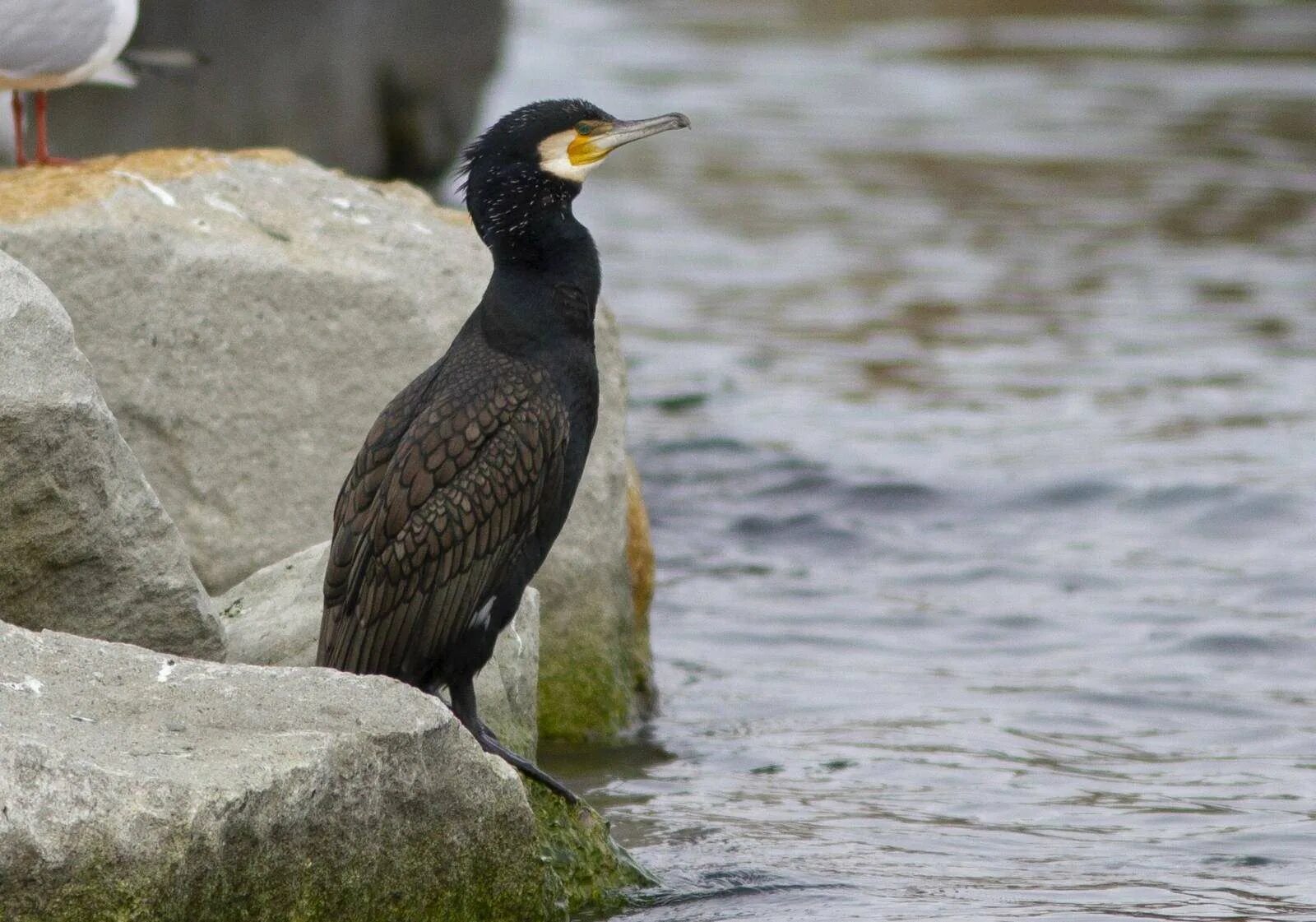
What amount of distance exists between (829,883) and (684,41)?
881 inches

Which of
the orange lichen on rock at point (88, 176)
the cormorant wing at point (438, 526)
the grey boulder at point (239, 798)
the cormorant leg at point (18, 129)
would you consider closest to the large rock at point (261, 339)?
the orange lichen on rock at point (88, 176)

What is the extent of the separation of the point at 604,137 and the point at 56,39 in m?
2.62

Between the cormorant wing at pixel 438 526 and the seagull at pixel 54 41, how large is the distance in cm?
275

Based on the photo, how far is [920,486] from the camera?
11.5m

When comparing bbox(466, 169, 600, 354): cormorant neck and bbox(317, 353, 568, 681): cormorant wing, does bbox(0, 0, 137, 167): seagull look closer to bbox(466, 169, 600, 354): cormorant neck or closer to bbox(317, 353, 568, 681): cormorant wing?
bbox(466, 169, 600, 354): cormorant neck

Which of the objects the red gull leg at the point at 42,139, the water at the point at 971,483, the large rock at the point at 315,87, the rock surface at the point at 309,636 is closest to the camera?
the rock surface at the point at 309,636

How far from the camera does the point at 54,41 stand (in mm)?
7434

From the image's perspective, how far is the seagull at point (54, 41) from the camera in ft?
24.1

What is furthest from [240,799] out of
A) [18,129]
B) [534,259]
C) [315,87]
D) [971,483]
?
[315,87]

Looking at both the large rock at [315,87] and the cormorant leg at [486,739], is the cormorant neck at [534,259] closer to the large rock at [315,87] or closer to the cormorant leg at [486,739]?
the cormorant leg at [486,739]

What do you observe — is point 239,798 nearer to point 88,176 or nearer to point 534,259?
point 534,259

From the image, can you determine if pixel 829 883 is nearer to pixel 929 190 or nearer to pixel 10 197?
pixel 10 197

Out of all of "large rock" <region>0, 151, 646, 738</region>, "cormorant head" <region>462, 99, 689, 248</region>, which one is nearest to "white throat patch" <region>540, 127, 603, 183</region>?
"cormorant head" <region>462, 99, 689, 248</region>

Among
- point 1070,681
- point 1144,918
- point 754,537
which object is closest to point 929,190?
point 754,537
